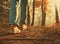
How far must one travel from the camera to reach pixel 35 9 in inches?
64.5

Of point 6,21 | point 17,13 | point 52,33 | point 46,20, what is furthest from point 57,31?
point 6,21

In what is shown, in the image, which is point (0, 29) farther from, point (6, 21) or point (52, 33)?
point (52, 33)

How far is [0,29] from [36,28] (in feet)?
1.65

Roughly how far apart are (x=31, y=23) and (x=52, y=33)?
1.07ft

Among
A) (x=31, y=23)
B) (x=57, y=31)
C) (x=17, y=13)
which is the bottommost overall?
(x=57, y=31)

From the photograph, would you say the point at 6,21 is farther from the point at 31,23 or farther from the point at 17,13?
the point at 31,23

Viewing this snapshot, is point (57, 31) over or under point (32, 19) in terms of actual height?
under

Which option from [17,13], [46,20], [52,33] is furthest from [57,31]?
[17,13]

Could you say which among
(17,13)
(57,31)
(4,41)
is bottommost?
(4,41)

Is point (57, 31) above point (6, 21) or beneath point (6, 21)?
beneath

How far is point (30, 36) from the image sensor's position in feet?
5.40

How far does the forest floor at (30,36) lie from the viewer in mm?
1633

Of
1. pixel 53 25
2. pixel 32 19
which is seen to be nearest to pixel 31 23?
pixel 32 19

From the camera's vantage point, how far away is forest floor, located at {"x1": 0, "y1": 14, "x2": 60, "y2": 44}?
1.63m
